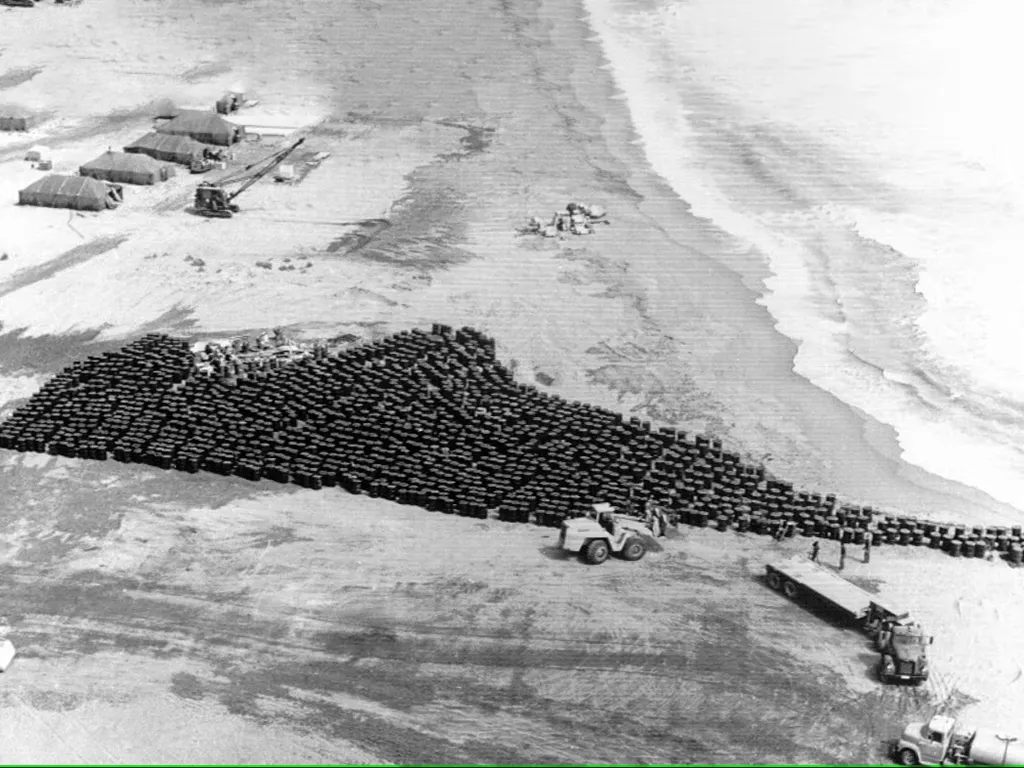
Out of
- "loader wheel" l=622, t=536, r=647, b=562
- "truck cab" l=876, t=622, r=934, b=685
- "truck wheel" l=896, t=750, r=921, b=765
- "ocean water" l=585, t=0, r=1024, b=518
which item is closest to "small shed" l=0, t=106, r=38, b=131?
"ocean water" l=585, t=0, r=1024, b=518

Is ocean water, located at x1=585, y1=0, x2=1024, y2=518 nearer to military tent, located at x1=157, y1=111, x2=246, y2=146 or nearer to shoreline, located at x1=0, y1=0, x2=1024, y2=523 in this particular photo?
shoreline, located at x1=0, y1=0, x2=1024, y2=523

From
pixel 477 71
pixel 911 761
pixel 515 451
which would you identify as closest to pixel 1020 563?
pixel 911 761

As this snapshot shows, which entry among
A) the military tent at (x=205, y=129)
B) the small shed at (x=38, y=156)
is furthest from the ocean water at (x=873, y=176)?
the small shed at (x=38, y=156)

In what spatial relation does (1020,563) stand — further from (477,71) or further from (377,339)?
(477,71)

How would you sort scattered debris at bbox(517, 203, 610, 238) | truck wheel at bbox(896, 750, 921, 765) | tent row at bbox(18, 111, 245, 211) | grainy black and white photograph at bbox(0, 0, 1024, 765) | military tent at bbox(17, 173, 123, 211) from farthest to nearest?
tent row at bbox(18, 111, 245, 211) → military tent at bbox(17, 173, 123, 211) → scattered debris at bbox(517, 203, 610, 238) → grainy black and white photograph at bbox(0, 0, 1024, 765) → truck wheel at bbox(896, 750, 921, 765)

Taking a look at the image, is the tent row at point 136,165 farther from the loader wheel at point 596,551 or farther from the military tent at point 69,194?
the loader wheel at point 596,551

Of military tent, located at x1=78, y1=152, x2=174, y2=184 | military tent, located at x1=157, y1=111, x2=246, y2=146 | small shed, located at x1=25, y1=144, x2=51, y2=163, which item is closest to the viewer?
military tent, located at x1=78, y1=152, x2=174, y2=184

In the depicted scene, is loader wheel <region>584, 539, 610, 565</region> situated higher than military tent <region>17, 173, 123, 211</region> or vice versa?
loader wheel <region>584, 539, 610, 565</region>
